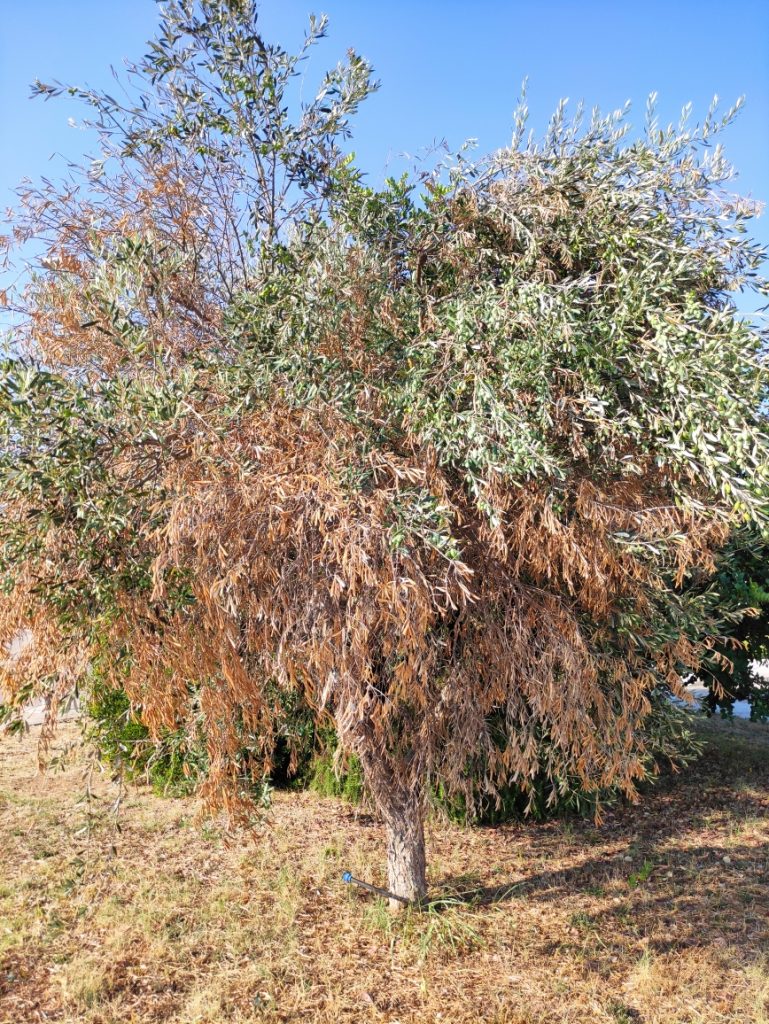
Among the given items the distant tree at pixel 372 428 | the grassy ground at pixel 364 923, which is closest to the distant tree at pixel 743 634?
the grassy ground at pixel 364 923

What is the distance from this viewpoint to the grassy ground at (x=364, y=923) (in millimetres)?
5184

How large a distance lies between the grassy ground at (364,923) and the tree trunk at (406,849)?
0.22 m

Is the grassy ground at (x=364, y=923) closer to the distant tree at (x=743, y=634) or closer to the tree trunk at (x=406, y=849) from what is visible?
the tree trunk at (x=406, y=849)

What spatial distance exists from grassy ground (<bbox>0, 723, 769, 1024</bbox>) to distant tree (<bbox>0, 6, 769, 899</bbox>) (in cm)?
150

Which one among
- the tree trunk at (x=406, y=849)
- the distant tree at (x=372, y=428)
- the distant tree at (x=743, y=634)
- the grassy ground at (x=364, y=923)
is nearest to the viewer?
the distant tree at (x=372, y=428)

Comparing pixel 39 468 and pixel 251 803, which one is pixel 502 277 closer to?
pixel 39 468

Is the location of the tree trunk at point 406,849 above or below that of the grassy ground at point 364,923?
above

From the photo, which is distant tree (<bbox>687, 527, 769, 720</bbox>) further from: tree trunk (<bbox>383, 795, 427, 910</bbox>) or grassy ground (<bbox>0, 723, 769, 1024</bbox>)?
tree trunk (<bbox>383, 795, 427, 910</bbox>)

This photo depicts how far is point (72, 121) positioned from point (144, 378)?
220 centimetres

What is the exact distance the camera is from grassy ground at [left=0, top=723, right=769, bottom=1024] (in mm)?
5184

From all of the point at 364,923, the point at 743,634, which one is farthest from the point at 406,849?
the point at 743,634

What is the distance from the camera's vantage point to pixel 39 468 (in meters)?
4.05

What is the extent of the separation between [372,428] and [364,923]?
4024mm

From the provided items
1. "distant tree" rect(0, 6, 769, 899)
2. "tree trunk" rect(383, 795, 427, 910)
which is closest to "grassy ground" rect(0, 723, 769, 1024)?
"tree trunk" rect(383, 795, 427, 910)
